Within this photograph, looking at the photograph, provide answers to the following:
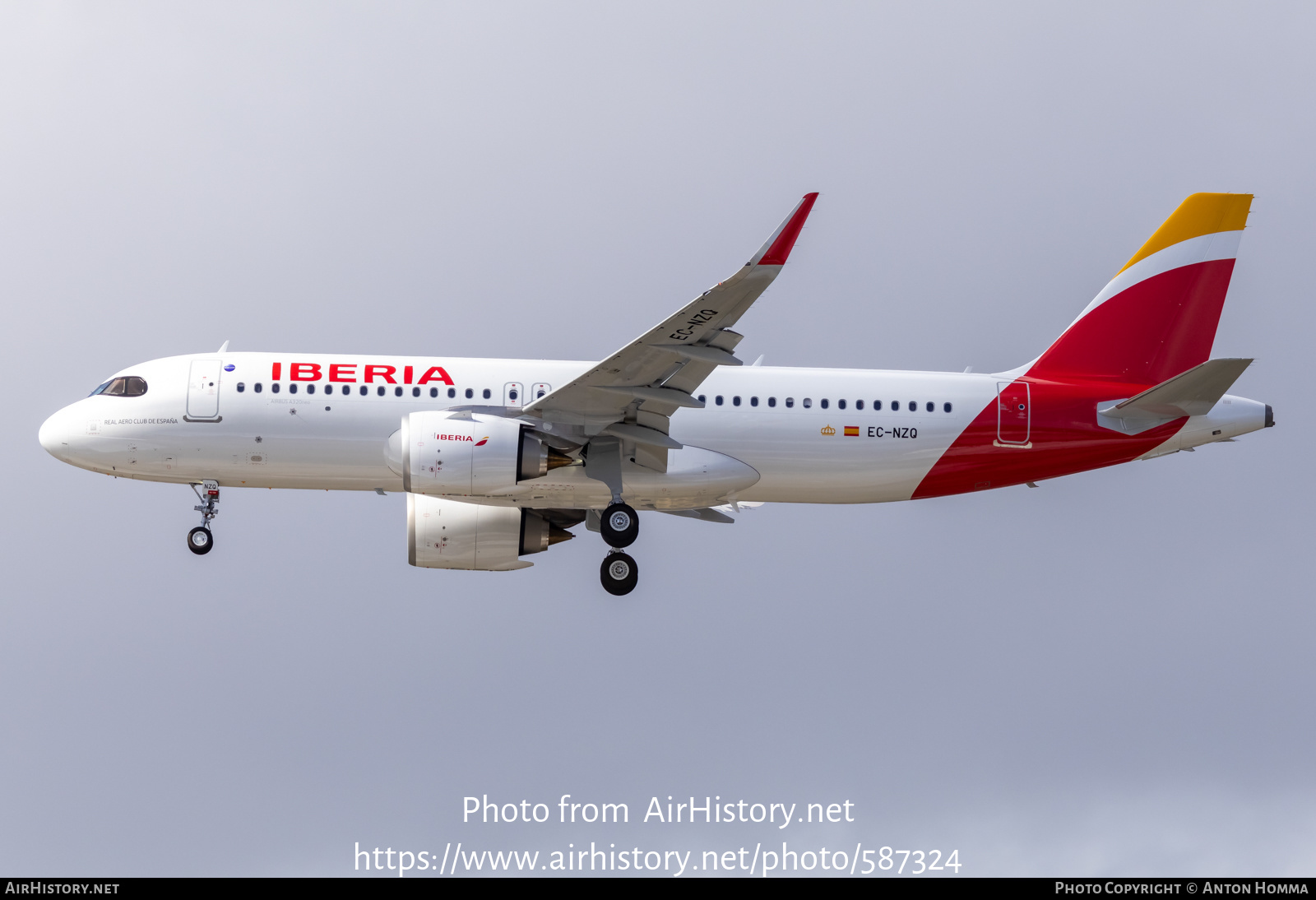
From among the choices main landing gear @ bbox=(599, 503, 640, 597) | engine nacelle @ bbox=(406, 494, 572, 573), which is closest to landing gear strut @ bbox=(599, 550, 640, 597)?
main landing gear @ bbox=(599, 503, 640, 597)

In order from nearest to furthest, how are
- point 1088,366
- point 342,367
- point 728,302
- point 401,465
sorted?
point 728,302 < point 401,465 < point 342,367 < point 1088,366

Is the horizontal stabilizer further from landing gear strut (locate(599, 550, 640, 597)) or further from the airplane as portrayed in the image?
landing gear strut (locate(599, 550, 640, 597))

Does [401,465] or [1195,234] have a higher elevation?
[1195,234]

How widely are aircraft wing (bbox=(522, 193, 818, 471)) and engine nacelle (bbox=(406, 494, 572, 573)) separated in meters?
4.38

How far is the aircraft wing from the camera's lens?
24.0 metres

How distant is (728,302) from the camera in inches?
980

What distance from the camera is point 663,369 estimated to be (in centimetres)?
2720

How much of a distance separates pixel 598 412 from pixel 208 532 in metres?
9.33

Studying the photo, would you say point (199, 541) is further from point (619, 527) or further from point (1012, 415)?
point (1012, 415)

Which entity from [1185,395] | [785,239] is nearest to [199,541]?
[785,239]

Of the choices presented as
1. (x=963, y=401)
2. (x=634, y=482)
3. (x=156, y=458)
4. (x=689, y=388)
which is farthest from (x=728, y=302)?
(x=156, y=458)

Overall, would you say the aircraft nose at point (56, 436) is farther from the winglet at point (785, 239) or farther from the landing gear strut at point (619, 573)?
the winglet at point (785, 239)

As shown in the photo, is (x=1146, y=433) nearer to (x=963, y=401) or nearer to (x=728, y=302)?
(x=963, y=401)

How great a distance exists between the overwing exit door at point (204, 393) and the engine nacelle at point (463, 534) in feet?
15.4
